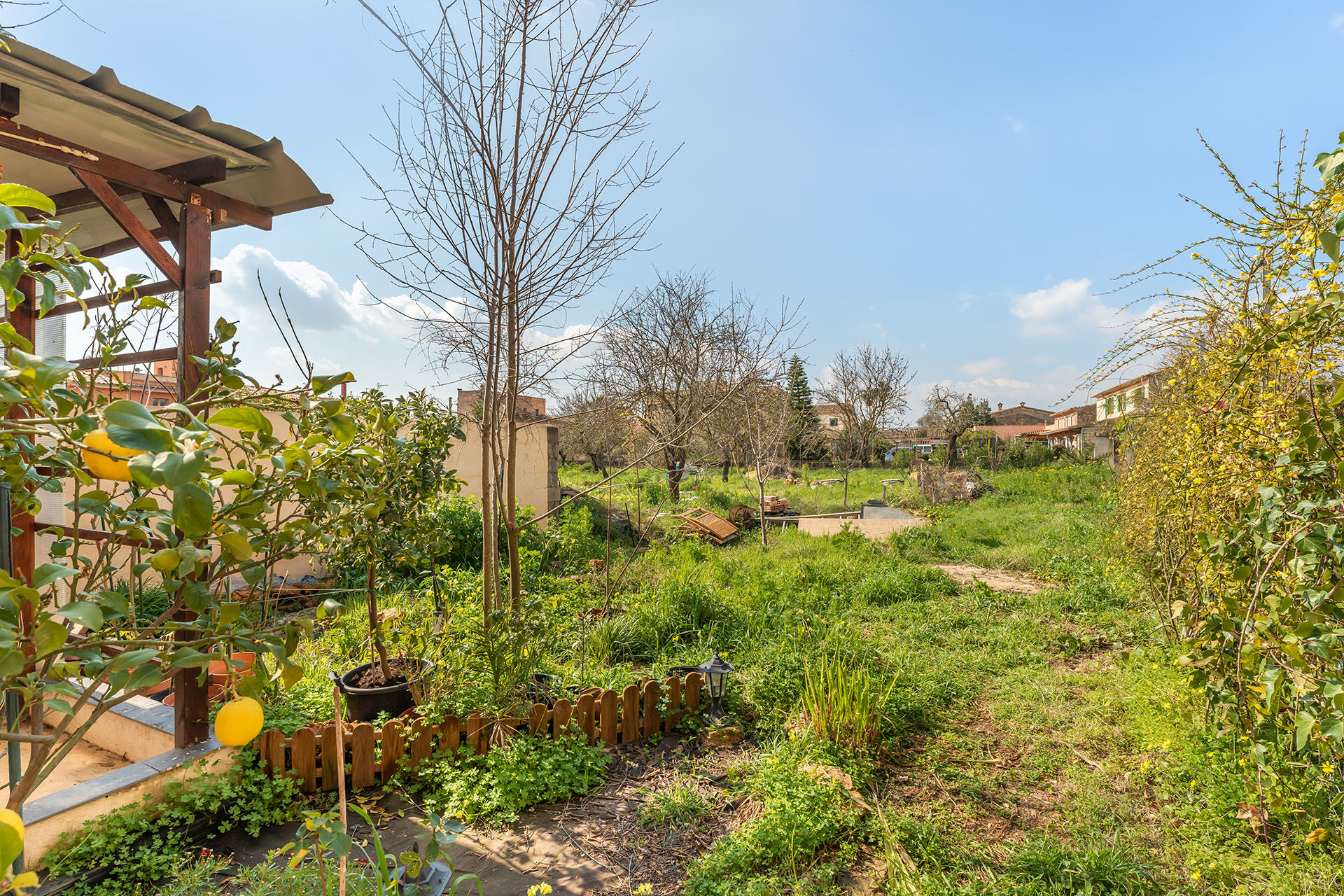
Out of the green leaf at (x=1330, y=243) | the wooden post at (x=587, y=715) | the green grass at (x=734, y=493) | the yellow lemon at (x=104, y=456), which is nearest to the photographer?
the yellow lemon at (x=104, y=456)

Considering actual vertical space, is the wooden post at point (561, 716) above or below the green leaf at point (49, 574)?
below

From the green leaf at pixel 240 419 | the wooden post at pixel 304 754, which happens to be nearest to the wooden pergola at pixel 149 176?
the wooden post at pixel 304 754

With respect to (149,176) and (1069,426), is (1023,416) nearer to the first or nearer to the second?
(1069,426)

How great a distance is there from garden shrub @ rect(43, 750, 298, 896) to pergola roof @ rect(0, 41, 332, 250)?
103 inches

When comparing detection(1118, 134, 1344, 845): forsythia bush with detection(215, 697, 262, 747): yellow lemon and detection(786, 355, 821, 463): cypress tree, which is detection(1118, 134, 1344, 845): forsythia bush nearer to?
detection(215, 697, 262, 747): yellow lemon

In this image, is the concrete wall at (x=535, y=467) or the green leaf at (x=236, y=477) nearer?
the green leaf at (x=236, y=477)

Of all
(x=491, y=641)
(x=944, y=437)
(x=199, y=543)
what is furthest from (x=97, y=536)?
(x=944, y=437)

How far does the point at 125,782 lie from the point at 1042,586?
7.60 metres

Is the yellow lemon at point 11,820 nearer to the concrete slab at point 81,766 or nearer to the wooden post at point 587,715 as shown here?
the wooden post at point 587,715

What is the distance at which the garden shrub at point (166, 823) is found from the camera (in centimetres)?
242

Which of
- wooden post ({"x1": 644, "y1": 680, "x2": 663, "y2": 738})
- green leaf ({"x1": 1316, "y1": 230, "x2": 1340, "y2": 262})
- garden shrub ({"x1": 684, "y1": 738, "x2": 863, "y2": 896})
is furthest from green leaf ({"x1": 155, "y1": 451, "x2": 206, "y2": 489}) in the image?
wooden post ({"x1": 644, "y1": 680, "x2": 663, "y2": 738})

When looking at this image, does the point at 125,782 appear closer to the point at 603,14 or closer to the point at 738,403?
the point at 603,14

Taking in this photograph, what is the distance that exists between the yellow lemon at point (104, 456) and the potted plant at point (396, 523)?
2.35 meters

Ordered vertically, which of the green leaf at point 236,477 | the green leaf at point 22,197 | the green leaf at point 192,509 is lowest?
the green leaf at point 192,509
